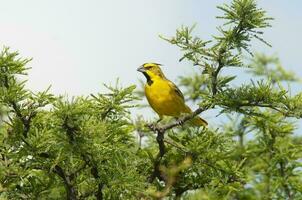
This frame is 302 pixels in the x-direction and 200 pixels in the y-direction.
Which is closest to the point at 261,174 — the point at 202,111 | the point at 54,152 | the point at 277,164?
the point at 277,164

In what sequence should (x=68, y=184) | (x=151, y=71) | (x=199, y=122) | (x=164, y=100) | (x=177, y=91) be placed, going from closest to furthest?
(x=68, y=184)
(x=199, y=122)
(x=164, y=100)
(x=177, y=91)
(x=151, y=71)

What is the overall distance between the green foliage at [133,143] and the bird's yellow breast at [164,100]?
1.35 ft

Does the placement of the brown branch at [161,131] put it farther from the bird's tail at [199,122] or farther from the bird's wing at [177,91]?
the bird's wing at [177,91]

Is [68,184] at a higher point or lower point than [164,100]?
lower

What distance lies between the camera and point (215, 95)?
19.4 ft

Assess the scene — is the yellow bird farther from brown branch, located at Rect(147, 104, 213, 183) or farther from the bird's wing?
brown branch, located at Rect(147, 104, 213, 183)

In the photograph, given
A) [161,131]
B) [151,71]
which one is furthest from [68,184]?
[151,71]

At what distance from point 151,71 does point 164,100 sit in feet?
2.22

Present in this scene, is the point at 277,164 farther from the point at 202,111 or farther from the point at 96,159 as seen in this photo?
the point at 96,159

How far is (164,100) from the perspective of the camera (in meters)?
7.89

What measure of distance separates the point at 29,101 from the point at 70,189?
1.09m

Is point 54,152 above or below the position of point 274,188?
below

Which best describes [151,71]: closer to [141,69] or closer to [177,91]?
[141,69]

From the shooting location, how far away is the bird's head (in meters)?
8.35
